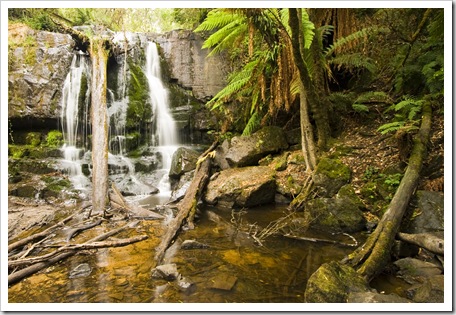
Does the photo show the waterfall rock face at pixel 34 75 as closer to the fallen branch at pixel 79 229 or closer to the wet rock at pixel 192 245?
the fallen branch at pixel 79 229

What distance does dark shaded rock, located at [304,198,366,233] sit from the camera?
3.50 metres

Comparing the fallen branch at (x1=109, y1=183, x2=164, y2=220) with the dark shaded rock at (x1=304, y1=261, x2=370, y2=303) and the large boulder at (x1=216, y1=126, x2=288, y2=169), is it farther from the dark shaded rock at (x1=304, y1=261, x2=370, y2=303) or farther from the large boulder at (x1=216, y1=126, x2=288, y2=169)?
the dark shaded rock at (x1=304, y1=261, x2=370, y2=303)

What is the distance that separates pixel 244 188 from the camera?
5059 millimetres

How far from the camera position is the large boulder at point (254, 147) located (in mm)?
6047

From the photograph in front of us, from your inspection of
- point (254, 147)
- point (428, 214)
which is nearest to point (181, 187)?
point (254, 147)

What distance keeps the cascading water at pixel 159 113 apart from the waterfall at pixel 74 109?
2.10 metres

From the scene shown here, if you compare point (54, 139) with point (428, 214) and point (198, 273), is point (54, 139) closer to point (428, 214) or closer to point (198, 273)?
point (198, 273)

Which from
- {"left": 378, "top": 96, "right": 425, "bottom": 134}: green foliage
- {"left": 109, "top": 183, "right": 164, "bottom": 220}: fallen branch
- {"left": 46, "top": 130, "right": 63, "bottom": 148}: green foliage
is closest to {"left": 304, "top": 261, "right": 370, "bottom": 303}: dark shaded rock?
{"left": 378, "top": 96, "right": 425, "bottom": 134}: green foliage

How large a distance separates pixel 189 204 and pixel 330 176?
2.47 m

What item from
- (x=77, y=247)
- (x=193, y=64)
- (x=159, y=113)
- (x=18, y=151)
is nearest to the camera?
(x=77, y=247)

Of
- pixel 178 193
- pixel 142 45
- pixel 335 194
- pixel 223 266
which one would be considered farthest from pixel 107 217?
pixel 142 45

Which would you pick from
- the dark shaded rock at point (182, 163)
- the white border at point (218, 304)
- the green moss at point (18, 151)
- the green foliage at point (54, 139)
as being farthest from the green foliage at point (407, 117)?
the green moss at point (18, 151)

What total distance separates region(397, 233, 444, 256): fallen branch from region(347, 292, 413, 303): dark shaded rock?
2.31 feet

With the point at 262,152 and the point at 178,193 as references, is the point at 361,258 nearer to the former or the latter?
the point at 262,152
